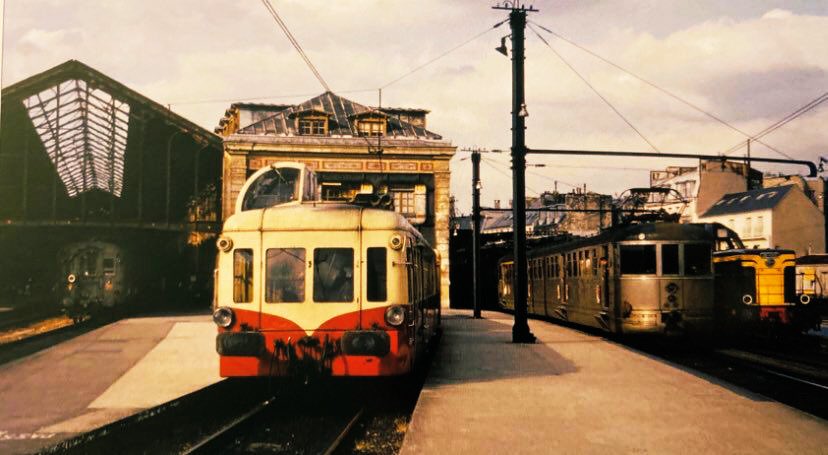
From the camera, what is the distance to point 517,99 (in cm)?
1775

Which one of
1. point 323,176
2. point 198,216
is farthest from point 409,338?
point 198,216

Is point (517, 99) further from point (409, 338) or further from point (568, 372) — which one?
point (409, 338)

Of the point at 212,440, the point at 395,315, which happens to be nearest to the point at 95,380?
the point at 212,440

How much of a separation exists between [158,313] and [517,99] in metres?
18.2

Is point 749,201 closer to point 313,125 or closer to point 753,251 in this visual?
point 313,125

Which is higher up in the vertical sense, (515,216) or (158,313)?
(515,216)

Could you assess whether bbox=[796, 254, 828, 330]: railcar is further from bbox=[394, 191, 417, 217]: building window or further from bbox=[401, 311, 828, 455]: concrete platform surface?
bbox=[394, 191, 417, 217]: building window

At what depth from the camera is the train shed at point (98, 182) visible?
2800cm

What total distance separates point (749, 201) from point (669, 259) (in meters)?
44.5

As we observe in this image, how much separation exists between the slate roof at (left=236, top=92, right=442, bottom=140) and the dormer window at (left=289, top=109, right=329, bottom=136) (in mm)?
256

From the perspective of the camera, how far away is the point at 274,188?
1573 cm

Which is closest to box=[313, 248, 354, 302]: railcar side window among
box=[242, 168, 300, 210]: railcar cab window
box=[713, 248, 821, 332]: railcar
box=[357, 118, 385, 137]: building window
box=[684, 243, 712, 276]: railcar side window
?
box=[242, 168, 300, 210]: railcar cab window

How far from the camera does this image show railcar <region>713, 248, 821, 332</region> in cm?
1948

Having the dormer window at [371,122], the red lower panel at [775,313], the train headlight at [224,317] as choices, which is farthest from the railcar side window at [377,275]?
the dormer window at [371,122]
